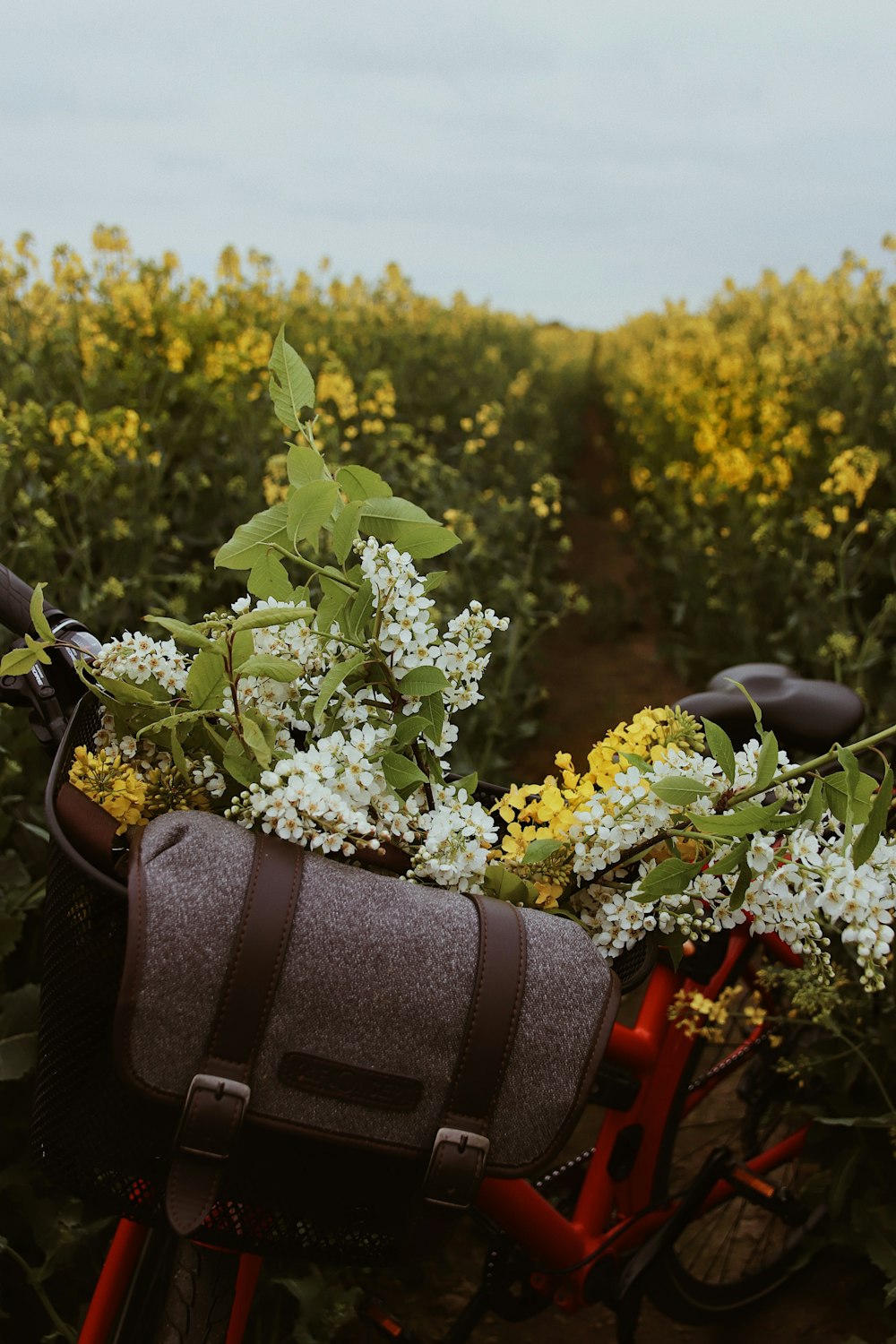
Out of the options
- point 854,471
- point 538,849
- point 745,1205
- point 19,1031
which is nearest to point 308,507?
point 538,849

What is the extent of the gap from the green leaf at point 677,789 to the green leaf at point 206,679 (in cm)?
36

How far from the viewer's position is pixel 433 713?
3.25 feet

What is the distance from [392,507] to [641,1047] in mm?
1183

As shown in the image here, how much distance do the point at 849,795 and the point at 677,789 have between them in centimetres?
14

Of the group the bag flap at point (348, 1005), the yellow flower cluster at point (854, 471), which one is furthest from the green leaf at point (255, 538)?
the yellow flower cluster at point (854, 471)

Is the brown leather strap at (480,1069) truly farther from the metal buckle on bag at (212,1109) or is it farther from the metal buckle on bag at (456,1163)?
the metal buckle on bag at (212,1109)

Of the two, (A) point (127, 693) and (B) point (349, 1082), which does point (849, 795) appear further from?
(A) point (127, 693)

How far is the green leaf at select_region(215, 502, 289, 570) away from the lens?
3.21 ft

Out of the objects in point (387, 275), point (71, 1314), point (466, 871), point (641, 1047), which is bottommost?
point (71, 1314)

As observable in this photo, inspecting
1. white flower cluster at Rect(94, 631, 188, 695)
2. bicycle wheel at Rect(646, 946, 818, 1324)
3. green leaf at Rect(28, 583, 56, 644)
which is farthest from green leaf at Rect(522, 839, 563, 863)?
bicycle wheel at Rect(646, 946, 818, 1324)

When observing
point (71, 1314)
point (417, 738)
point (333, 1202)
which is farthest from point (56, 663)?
point (71, 1314)

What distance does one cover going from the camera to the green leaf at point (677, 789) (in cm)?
90

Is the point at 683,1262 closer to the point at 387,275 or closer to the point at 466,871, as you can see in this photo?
the point at 466,871

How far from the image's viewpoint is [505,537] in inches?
177
